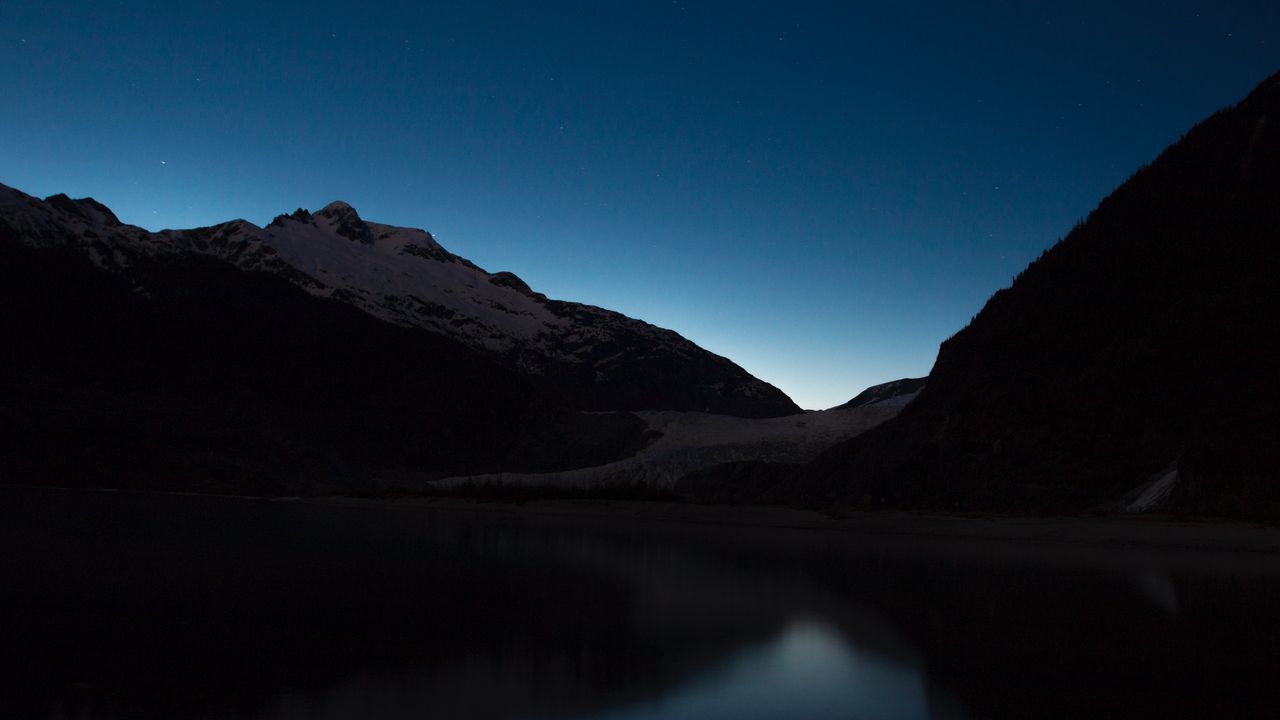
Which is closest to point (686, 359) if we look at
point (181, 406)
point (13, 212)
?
point (181, 406)

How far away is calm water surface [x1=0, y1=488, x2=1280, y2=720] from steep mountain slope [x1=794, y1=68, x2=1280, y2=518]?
15836 millimetres

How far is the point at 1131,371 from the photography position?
40344 millimetres

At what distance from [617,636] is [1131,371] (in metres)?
37.0

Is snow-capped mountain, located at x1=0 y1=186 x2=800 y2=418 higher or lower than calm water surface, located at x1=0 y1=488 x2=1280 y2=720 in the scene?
higher

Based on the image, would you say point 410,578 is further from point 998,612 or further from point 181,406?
point 181,406

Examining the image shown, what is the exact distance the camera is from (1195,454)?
33.1 meters

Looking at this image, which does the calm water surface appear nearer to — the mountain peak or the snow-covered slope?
the snow-covered slope

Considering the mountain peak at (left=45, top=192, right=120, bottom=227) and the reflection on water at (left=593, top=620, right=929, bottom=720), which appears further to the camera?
the mountain peak at (left=45, top=192, right=120, bottom=227)

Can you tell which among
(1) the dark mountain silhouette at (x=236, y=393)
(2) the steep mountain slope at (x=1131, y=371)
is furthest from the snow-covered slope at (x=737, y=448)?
(1) the dark mountain silhouette at (x=236, y=393)

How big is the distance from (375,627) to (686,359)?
189548 millimetres

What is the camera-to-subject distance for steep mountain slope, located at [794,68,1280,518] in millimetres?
34906

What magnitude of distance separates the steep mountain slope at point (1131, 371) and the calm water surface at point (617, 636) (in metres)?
15.8

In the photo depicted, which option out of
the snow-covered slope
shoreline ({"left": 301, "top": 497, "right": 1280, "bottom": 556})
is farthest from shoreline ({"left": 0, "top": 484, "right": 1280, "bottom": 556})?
the snow-covered slope

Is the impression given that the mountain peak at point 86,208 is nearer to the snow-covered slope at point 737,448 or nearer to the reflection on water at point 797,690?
the snow-covered slope at point 737,448
